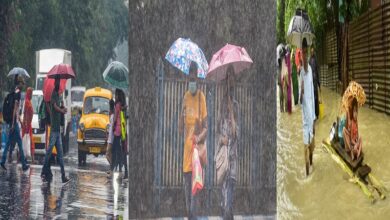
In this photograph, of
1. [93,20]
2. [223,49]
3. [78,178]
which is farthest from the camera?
[93,20]

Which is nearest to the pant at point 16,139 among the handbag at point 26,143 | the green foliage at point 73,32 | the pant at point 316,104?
the handbag at point 26,143

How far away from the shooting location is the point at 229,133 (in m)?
7.36

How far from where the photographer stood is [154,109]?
7.39 meters

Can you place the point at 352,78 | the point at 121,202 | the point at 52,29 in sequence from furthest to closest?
the point at 52,29
the point at 121,202
the point at 352,78

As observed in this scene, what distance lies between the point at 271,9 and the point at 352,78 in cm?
152

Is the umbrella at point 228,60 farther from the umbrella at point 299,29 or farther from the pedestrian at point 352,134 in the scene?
the pedestrian at point 352,134

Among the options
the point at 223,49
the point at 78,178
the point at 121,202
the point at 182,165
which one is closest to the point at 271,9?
the point at 223,49

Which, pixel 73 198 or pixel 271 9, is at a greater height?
pixel 271 9

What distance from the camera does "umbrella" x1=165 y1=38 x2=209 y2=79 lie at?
7074 mm

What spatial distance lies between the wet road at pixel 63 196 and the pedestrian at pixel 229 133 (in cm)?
135

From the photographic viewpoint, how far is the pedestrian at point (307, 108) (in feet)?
22.0

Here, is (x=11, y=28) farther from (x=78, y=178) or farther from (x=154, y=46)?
(x=154, y=46)

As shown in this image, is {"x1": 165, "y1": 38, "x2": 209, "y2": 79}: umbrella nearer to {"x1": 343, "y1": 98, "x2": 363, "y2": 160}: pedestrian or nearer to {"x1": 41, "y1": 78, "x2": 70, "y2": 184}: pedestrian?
{"x1": 343, "y1": 98, "x2": 363, "y2": 160}: pedestrian

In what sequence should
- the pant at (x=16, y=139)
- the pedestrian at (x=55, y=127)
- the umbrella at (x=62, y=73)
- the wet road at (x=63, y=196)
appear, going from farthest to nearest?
the pant at (x=16, y=139), the umbrella at (x=62, y=73), the pedestrian at (x=55, y=127), the wet road at (x=63, y=196)
